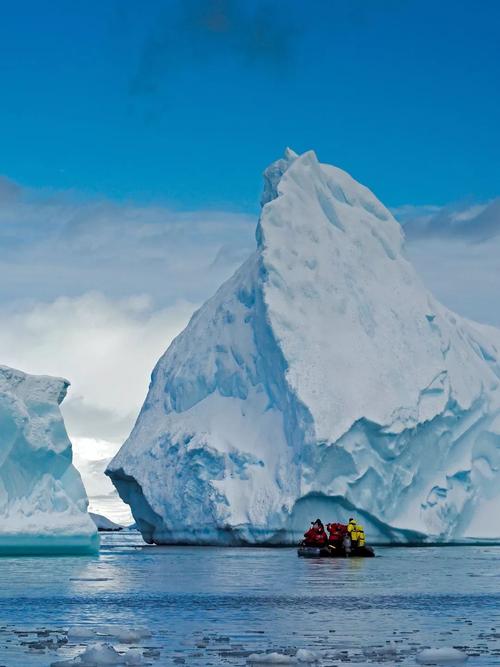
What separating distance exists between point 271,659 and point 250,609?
6889 millimetres

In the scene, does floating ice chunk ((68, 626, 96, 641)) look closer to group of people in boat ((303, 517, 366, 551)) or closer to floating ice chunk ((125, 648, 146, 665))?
floating ice chunk ((125, 648, 146, 665))

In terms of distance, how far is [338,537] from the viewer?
3969cm

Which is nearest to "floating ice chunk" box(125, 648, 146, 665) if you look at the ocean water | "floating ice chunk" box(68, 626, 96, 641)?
the ocean water

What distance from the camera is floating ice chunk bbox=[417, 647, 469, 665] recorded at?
1444 cm

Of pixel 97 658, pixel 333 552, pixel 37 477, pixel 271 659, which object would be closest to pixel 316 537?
pixel 333 552

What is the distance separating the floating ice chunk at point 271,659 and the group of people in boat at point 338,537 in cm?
2484

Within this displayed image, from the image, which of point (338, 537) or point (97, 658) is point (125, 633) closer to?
point (97, 658)

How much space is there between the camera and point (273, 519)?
143 feet

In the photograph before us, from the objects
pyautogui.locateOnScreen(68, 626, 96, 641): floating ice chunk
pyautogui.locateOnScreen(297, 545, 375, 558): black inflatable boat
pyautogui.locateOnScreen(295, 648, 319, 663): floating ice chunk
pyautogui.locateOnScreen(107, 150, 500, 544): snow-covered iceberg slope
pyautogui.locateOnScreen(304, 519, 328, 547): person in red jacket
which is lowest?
pyautogui.locateOnScreen(295, 648, 319, 663): floating ice chunk

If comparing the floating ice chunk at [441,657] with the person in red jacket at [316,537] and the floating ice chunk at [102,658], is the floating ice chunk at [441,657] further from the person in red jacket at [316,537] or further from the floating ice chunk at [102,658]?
the person in red jacket at [316,537]

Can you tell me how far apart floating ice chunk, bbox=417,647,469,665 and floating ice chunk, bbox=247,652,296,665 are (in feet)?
4.71

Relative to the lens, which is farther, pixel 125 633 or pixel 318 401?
pixel 318 401

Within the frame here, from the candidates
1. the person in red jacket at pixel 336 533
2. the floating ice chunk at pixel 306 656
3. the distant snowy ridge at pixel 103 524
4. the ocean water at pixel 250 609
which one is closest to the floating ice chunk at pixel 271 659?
the floating ice chunk at pixel 306 656

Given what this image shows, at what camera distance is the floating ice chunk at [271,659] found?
14284mm
